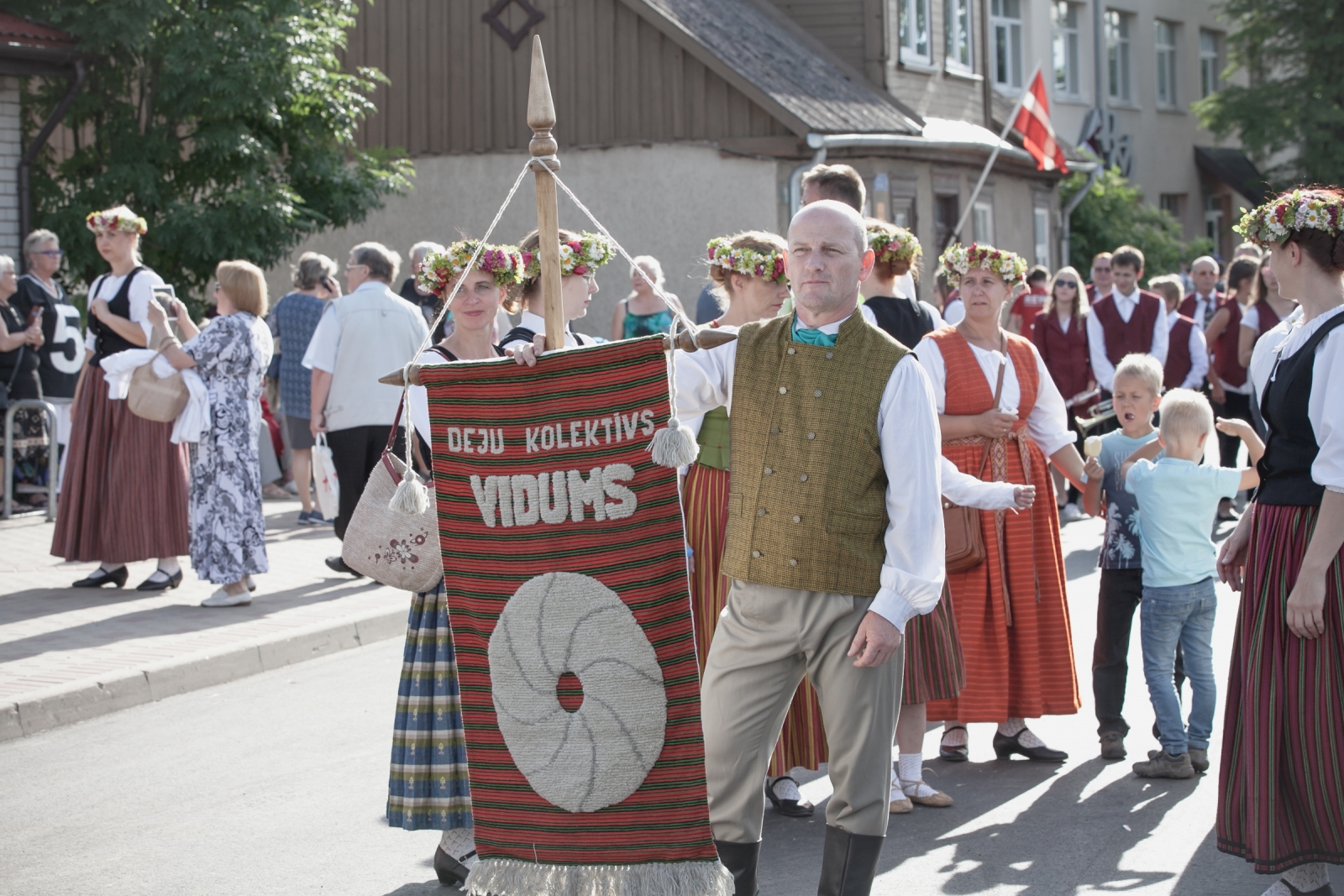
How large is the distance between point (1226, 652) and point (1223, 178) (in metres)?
32.2

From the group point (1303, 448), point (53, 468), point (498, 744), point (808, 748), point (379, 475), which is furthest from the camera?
point (53, 468)

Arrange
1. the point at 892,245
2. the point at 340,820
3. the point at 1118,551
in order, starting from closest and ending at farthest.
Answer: the point at 340,820
the point at 892,245
the point at 1118,551

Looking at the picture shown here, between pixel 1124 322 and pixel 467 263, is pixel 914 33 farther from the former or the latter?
pixel 467 263

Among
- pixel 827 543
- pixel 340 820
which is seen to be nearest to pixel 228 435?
pixel 340 820

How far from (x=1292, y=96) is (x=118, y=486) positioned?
106 ft

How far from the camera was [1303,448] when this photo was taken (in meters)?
4.31

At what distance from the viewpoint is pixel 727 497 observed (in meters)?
5.27

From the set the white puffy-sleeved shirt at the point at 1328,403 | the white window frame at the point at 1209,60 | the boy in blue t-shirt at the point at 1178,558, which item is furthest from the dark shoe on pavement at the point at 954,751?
the white window frame at the point at 1209,60

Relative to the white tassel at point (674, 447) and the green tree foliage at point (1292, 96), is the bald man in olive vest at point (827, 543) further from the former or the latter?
the green tree foliage at point (1292, 96)

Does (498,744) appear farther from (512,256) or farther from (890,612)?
(512,256)

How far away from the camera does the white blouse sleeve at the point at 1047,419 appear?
236 inches

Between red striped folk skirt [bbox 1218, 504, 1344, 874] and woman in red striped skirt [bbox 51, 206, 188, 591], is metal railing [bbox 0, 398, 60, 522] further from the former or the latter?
red striped folk skirt [bbox 1218, 504, 1344, 874]

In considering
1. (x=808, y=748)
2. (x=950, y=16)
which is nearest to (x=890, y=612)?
(x=808, y=748)

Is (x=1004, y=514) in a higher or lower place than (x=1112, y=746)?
higher
